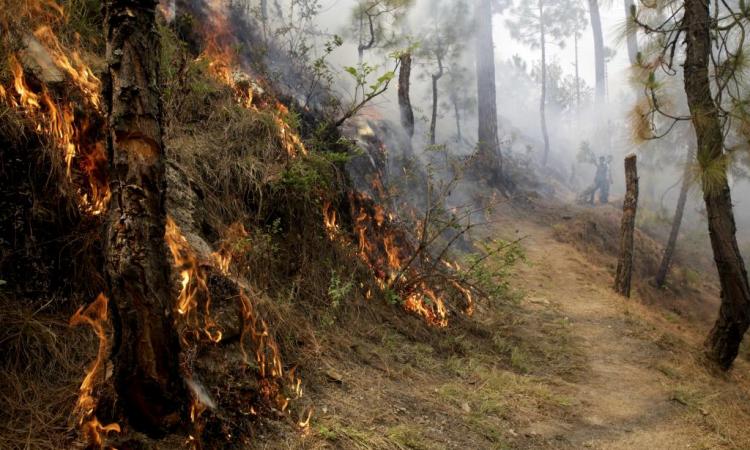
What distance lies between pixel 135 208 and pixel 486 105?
17.5 metres

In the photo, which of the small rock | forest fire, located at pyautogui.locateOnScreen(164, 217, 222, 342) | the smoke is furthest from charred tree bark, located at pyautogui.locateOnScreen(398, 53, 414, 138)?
forest fire, located at pyautogui.locateOnScreen(164, 217, 222, 342)

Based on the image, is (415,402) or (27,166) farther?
(415,402)

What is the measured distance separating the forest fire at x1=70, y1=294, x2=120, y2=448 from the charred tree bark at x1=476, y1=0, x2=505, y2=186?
1408cm

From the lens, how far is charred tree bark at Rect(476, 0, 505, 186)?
16719 millimetres

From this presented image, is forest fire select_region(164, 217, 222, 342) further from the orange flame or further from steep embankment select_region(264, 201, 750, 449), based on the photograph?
the orange flame

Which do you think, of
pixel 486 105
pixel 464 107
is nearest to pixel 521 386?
pixel 486 105

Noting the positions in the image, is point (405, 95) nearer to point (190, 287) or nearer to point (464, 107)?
point (190, 287)

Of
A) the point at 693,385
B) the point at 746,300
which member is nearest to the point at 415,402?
the point at 693,385

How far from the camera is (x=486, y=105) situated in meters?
18.0

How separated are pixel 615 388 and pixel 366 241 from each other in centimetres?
330

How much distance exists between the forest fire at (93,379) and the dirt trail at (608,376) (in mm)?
3181

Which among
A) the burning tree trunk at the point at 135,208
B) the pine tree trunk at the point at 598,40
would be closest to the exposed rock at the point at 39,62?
the burning tree trunk at the point at 135,208

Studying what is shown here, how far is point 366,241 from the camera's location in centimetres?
579

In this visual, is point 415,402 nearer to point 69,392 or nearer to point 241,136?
point 69,392
